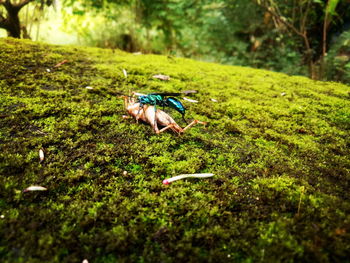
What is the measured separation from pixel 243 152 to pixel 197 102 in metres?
1.17

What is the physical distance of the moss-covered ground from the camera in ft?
3.49

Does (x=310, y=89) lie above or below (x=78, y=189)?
above

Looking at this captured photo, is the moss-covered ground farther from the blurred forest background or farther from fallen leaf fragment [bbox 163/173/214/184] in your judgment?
the blurred forest background

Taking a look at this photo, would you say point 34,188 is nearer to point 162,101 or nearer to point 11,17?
point 162,101

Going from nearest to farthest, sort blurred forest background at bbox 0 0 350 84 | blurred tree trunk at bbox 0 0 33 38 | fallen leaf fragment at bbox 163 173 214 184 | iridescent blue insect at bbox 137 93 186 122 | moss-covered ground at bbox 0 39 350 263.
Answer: moss-covered ground at bbox 0 39 350 263
fallen leaf fragment at bbox 163 173 214 184
iridescent blue insect at bbox 137 93 186 122
blurred tree trunk at bbox 0 0 33 38
blurred forest background at bbox 0 0 350 84

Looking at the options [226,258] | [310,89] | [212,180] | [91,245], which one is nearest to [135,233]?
[91,245]

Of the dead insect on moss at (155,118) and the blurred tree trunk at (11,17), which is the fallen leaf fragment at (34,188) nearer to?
the dead insect on moss at (155,118)

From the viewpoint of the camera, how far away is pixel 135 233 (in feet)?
3.67

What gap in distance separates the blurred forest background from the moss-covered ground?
5841 mm

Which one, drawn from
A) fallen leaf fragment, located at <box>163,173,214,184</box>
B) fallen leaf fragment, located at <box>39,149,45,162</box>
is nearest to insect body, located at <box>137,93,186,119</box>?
fallen leaf fragment, located at <box>163,173,214,184</box>

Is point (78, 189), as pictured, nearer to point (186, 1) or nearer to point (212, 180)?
point (212, 180)

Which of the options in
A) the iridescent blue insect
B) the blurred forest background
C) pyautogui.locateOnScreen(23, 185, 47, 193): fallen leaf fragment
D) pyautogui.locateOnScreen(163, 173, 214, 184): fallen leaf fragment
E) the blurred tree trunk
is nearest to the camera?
pyautogui.locateOnScreen(23, 185, 47, 193): fallen leaf fragment

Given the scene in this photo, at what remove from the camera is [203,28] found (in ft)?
28.4

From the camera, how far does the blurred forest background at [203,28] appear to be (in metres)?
7.50
